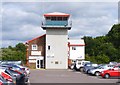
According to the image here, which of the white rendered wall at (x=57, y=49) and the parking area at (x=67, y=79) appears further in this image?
the white rendered wall at (x=57, y=49)

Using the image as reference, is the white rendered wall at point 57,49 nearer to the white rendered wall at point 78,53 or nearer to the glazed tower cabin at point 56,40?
the glazed tower cabin at point 56,40

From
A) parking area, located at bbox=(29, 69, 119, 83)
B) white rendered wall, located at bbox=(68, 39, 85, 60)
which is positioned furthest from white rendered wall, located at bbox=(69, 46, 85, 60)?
parking area, located at bbox=(29, 69, 119, 83)

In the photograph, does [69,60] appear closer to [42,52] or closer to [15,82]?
[42,52]

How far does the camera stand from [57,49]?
221ft

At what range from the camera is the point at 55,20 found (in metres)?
67.6

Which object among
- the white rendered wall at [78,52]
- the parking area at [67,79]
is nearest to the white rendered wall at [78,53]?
the white rendered wall at [78,52]

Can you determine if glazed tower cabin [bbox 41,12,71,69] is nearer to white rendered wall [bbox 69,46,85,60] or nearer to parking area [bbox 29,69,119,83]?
white rendered wall [bbox 69,46,85,60]

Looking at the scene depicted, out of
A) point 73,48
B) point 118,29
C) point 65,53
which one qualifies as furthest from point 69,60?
point 118,29

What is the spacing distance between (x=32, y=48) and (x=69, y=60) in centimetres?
898

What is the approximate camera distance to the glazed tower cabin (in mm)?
66875

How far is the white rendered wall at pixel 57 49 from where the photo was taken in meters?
66.9

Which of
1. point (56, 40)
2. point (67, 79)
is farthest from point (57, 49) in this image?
point (67, 79)

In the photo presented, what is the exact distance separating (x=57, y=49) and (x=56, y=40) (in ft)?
5.73

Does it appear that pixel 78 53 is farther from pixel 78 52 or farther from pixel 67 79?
pixel 67 79
